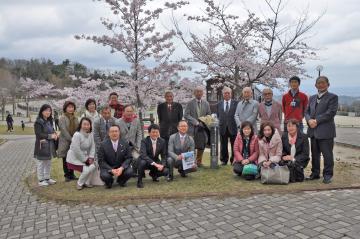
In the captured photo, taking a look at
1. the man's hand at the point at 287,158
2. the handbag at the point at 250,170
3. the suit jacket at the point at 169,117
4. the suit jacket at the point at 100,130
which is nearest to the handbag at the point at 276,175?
the man's hand at the point at 287,158

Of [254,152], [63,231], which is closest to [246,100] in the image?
[254,152]

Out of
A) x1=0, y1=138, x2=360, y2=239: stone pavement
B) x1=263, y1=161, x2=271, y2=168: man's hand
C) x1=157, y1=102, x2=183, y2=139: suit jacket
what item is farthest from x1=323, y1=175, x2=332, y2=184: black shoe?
x1=157, y1=102, x2=183, y2=139: suit jacket

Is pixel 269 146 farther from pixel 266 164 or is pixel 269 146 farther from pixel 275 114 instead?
pixel 275 114

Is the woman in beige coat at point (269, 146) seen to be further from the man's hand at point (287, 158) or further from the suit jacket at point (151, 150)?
the suit jacket at point (151, 150)

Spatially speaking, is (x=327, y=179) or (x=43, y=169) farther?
(x=43, y=169)

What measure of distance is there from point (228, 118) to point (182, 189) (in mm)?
2092

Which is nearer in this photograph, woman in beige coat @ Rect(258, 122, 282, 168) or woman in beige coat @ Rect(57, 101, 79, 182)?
woman in beige coat @ Rect(258, 122, 282, 168)

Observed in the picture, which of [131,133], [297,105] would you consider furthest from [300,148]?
[131,133]

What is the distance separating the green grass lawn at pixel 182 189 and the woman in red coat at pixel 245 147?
0.92 feet

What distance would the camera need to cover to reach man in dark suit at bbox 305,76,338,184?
20.1 ft

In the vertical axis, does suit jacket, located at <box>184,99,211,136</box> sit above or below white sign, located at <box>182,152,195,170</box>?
above

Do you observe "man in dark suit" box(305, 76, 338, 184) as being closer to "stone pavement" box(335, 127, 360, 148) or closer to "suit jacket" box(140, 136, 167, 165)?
"suit jacket" box(140, 136, 167, 165)

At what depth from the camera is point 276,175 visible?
20.3ft

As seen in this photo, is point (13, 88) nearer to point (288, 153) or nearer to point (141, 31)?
point (141, 31)
